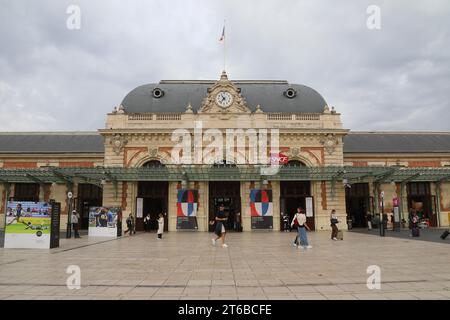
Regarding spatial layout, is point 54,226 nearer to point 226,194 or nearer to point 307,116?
point 226,194

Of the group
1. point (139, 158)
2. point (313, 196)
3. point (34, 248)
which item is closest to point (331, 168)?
point (313, 196)

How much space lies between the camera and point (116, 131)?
27750 millimetres

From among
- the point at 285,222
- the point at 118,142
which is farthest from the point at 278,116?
the point at 118,142

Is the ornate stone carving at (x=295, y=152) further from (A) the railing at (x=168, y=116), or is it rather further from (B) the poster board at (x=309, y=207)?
(A) the railing at (x=168, y=116)

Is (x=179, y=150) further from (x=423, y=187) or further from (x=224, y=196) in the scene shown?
(x=423, y=187)

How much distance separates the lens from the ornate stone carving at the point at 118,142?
2786 cm

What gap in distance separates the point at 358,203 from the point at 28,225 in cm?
2625

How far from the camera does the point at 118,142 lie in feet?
91.5

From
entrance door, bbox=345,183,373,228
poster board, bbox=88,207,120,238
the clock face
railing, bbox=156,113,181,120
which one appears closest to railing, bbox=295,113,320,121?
the clock face

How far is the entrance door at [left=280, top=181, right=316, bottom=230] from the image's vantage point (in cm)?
2786

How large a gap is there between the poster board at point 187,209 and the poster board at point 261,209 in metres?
4.40

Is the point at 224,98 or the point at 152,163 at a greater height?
the point at 224,98

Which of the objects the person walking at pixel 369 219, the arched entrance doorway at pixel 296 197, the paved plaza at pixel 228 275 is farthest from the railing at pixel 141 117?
the person walking at pixel 369 219

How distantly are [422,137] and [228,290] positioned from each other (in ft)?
118
